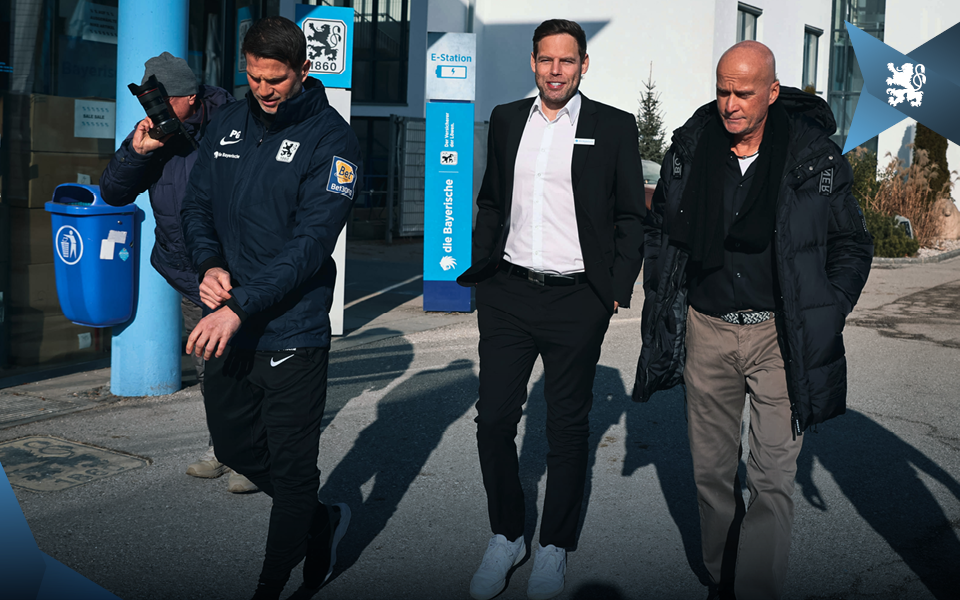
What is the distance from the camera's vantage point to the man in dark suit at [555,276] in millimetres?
3633

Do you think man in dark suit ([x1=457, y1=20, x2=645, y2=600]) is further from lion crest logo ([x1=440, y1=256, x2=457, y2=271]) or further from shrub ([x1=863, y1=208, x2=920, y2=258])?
shrub ([x1=863, y1=208, x2=920, y2=258])

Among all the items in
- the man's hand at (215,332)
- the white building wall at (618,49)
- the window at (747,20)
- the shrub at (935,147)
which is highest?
the window at (747,20)

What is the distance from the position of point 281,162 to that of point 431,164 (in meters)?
7.54

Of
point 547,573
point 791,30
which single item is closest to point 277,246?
point 547,573

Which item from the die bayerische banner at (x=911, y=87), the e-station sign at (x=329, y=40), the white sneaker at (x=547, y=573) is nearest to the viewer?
the white sneaker at (x=547, y=573)

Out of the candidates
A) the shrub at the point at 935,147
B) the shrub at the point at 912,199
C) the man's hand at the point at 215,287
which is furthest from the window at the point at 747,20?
the man's hand at the point at 215,287

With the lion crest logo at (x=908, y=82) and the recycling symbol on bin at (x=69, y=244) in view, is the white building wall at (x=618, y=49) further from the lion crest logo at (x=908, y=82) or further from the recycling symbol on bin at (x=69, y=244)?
the recycling symbol on bin at (x=69, y=244)

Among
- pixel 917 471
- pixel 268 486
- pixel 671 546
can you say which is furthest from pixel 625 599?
pixel 917 471

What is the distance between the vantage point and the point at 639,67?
76.7 feet

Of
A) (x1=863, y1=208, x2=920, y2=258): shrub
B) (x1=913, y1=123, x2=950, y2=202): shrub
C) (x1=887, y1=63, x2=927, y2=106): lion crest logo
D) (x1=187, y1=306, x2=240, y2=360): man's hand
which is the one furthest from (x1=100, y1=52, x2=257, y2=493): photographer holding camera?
(x1=913, y1=123, x2=950, y2=202): shrub

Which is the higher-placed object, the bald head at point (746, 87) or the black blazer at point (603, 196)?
the bald head at point (746, 87)

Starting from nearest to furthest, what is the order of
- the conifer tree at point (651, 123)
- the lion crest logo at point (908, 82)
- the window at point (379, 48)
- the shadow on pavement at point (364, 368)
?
the shadow on pavement at point (364, 368) < the lion crest logo at point (908, 82) < the conifer tree at point (651, 123) < the window at point (379, 48)

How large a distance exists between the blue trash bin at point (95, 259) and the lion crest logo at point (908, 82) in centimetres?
1102

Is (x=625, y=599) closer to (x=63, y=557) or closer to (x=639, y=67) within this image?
(x=63, y=557)
